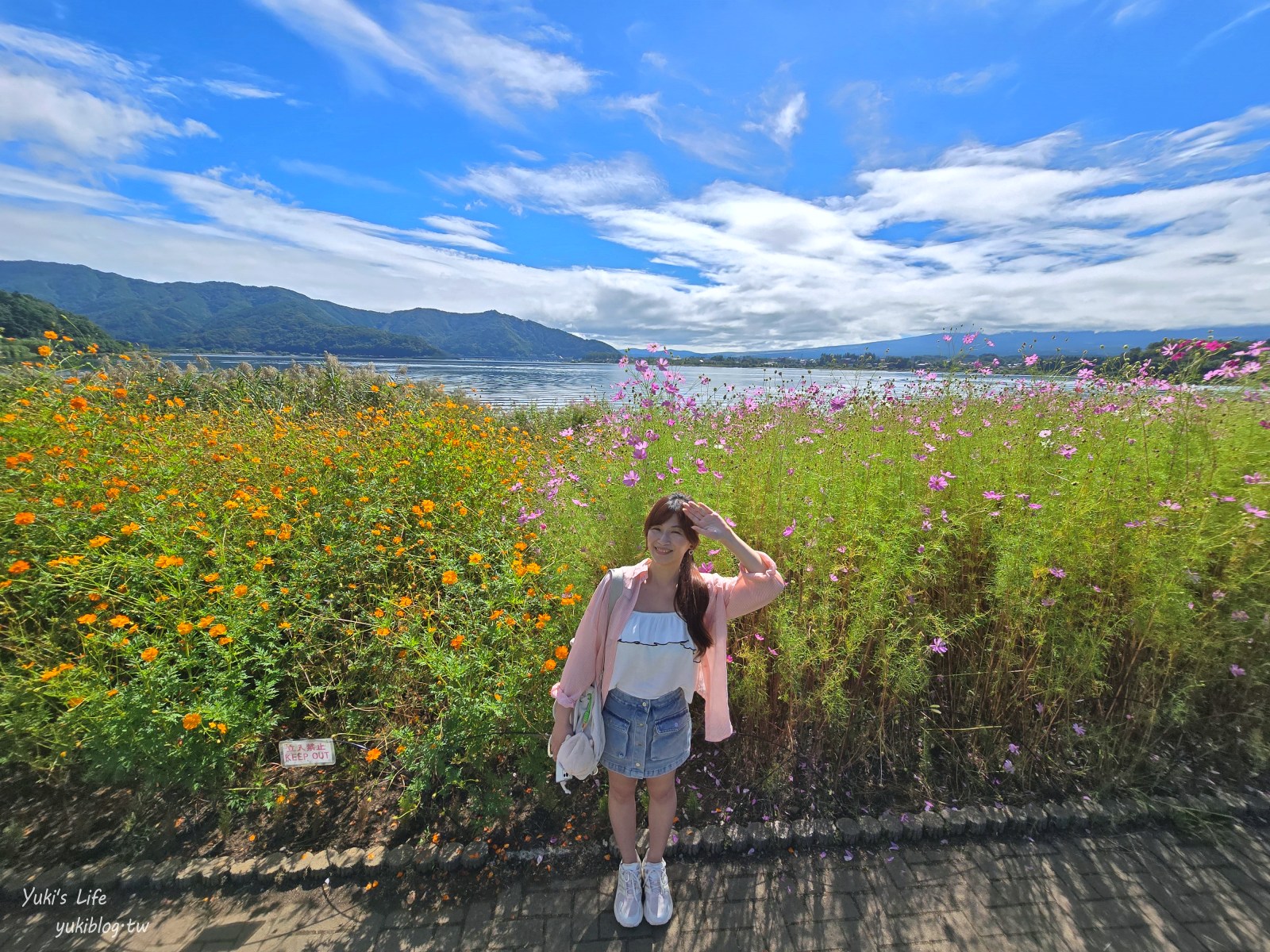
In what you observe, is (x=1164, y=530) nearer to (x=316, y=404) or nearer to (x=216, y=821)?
(x=216, y=821)

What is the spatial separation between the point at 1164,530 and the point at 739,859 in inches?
110

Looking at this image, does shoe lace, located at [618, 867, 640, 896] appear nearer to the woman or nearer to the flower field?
the woman

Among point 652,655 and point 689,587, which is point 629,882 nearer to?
point 652,655

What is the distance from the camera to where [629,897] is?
204cm

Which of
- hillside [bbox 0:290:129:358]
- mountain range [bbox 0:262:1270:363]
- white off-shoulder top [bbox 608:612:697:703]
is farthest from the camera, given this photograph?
mountain range [bbox 0:262:1270:363]

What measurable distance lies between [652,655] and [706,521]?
57cm

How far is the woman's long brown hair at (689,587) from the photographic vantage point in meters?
1.76

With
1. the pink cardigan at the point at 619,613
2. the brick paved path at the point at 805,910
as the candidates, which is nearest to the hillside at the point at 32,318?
the brick paved path at the point at 805,910

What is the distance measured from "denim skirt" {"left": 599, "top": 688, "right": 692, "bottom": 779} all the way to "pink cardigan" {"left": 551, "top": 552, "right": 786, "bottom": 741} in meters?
0.09

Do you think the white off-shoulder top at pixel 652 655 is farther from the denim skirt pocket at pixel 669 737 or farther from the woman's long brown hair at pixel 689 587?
A: the denim skirt pocket at pixel 669 737

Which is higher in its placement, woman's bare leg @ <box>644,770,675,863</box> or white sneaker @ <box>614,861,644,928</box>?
woman's bare leg @ <box>644,770,675,863</box>

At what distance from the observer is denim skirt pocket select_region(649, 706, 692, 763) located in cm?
194

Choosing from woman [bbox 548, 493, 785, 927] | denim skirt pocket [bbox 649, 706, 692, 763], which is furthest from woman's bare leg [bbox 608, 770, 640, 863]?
denim skirt pocket [bbox 649, 706, 692, 763]

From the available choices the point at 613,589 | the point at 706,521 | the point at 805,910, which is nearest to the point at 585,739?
the point at 613,589
